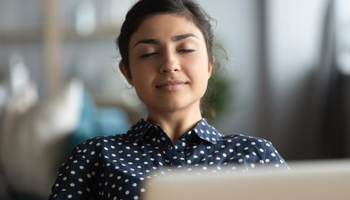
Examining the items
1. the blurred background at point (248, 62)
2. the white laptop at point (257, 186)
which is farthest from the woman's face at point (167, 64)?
the blurred background at point (248, 62)

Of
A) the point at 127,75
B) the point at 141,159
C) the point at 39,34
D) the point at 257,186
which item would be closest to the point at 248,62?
the point at 39,34

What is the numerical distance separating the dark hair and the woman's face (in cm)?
2

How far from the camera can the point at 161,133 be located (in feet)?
2.95

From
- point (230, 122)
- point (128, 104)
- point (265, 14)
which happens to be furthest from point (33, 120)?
point (265, 14)

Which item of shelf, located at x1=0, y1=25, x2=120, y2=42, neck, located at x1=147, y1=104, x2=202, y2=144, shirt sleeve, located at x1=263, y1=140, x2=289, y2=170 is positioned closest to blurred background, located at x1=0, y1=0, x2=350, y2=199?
shelf, located at x1=0, y1=25, x2=120, y2=42

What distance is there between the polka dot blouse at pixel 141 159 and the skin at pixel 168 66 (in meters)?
0.05

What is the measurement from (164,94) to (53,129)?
2.83 ft

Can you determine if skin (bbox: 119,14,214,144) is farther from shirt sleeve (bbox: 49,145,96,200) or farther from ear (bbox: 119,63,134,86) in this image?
shirt sleeve (bbox: 49,145,96,200)

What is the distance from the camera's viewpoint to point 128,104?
3650 millimetres

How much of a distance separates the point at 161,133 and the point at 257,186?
0.56 m

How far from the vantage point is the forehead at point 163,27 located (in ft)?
2.89

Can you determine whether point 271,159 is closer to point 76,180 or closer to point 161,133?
point 161,133

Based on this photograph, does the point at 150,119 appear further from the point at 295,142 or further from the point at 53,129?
the point at 295,142

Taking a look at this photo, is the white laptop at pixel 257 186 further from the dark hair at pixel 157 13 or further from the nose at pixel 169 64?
the dark hair at pixel 157 13
